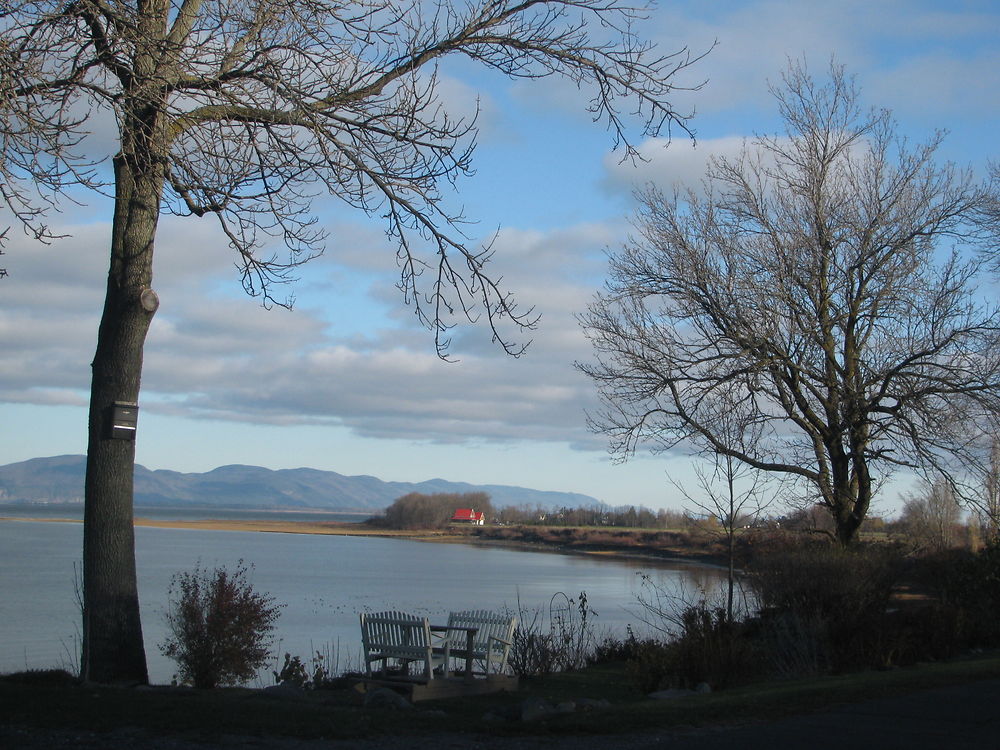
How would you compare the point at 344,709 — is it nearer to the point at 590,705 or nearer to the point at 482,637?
the point at 590,705

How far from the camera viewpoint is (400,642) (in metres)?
12.3

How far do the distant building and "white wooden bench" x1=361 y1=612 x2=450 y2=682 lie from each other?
12919 centimetres

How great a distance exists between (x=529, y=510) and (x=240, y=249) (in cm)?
17124

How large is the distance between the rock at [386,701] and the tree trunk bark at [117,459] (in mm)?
2456

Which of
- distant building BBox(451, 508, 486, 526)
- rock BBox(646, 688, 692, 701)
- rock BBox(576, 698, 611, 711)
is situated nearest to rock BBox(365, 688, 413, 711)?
rock BBox(576, 698, 611, 711)

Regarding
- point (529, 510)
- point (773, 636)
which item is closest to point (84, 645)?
point (773, 636)

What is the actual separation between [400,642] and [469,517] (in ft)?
444

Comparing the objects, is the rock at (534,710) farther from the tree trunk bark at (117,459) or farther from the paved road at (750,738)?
the tree trunk bark at (117,459)

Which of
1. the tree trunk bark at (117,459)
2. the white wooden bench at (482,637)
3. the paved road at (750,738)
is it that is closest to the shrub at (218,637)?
the tree trunk bark at (117,459)

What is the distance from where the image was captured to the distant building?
144m

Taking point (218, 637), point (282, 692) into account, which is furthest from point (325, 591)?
point (282, 692)

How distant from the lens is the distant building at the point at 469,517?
144 meters

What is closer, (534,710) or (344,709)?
(534,710)

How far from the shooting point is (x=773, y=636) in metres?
14.4
